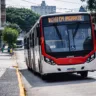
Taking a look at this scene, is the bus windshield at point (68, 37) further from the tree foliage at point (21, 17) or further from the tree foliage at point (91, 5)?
the tree foliage at point (21, 17)

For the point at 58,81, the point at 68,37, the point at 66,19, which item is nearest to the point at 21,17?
the point at 66,19

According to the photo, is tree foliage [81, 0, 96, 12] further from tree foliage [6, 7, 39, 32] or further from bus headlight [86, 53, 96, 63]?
tree foliage [6, 7, 39, 32]

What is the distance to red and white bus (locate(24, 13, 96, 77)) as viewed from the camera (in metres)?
19.3

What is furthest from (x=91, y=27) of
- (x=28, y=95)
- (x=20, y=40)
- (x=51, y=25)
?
(x=20, y=40)

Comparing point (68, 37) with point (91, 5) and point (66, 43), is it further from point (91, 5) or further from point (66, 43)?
point (91, 5)

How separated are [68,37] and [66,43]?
0.97ft

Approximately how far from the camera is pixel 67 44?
769 inches

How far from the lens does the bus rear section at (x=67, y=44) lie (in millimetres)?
19266

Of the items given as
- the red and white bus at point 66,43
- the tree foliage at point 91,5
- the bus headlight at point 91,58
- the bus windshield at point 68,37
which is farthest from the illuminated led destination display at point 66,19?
the tree foliage at point 91,5

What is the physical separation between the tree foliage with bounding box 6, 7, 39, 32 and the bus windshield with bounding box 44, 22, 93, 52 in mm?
121936

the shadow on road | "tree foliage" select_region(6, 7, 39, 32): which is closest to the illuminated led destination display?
the shadow on road

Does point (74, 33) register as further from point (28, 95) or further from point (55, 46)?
point (28, 95)

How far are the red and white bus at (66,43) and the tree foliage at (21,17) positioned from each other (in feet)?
Result: 400

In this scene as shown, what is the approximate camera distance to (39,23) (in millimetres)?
19906
